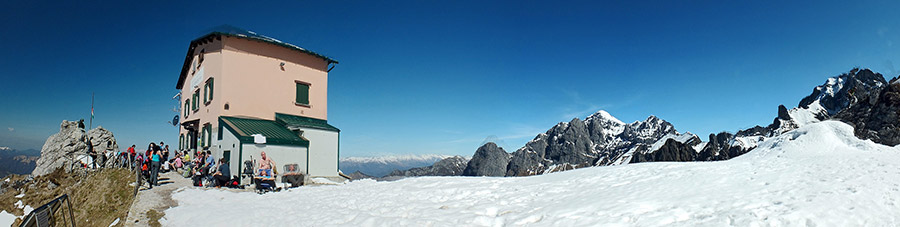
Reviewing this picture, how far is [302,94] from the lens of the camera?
2877cm

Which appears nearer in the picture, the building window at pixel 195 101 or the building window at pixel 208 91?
the building window at pixel 208 91

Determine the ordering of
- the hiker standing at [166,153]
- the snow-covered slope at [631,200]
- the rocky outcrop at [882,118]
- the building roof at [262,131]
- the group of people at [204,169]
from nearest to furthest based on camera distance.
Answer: the snow-covered slope at [631,200] → the group of people at [204,169] → the building roof at [262,131] → the hiker standing at [166,153] → the rocky outcrop at [882,118]

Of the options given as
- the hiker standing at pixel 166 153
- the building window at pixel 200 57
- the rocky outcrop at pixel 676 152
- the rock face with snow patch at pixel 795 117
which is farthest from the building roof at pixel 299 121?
the rocky outcrop at pixel 676 152

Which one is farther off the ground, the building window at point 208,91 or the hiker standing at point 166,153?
the building window at point 208,91

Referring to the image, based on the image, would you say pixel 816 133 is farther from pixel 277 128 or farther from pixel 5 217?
pixel 5 217

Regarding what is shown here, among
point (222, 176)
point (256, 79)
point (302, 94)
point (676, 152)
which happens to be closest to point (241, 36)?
point (256, 79)

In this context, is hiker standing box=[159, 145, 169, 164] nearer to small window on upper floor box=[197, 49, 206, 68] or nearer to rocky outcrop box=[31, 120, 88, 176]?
small window on upper floor box=[197, 49, 206, 68]

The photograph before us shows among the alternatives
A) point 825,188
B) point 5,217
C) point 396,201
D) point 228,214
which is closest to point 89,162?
point 5,217

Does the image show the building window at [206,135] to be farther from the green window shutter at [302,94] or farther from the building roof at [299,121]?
the green window shutter at [302,94]

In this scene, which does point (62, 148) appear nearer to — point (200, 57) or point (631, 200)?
point (200, 57)

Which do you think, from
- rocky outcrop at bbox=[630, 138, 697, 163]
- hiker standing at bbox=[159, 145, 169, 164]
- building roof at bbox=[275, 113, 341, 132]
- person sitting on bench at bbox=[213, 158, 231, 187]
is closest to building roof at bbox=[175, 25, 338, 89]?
building roof at bbox=[275, 113, 341, 132]

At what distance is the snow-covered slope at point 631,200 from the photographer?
651 cm

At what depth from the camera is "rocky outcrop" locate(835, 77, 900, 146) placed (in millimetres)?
91312

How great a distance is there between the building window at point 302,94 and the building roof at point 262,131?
10.4 feet
